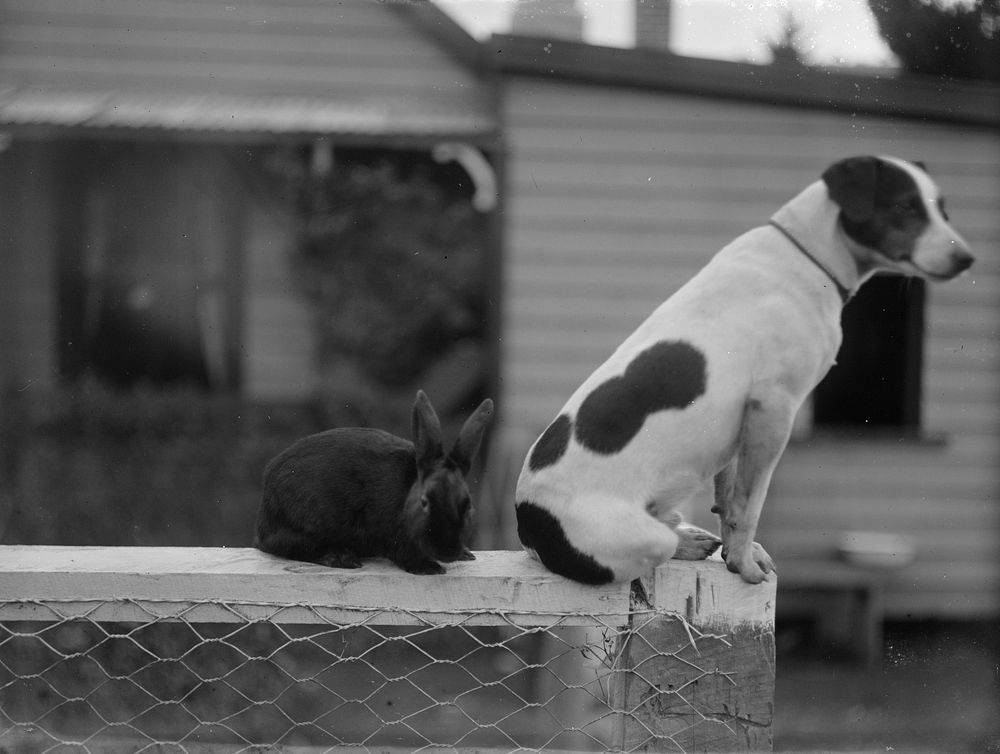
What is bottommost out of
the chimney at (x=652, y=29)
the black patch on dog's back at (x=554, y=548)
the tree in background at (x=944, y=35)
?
the black patch on dog's back at (x=554, y=548)

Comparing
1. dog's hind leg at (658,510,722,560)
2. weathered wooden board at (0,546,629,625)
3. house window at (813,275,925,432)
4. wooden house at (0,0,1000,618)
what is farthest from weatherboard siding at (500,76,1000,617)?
weathered wooden board at (0,546,629,625)

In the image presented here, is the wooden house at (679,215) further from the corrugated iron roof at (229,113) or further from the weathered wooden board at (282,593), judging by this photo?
the weathered wooden board at (282,593)

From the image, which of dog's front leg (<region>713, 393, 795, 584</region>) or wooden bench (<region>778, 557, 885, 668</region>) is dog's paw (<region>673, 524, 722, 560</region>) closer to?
dog's front leg (<region>713, 393, 795, 584</region>)

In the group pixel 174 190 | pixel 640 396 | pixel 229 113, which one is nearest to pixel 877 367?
pixel 229 113

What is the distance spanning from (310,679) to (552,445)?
58 cm

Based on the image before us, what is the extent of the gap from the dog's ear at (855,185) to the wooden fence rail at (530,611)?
0.77m

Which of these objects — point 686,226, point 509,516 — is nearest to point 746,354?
point 509,516

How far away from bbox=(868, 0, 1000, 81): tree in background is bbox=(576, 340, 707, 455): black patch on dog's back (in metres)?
1.98

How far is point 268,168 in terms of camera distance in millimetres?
6781

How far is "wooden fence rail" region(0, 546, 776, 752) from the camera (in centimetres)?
160

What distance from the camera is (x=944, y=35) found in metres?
4.49

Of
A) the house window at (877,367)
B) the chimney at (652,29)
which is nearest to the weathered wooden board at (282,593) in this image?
Answer: the chimney at (652,29)

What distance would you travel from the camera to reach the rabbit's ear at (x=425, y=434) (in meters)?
1.69

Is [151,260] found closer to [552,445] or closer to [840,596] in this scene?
[840,596]
